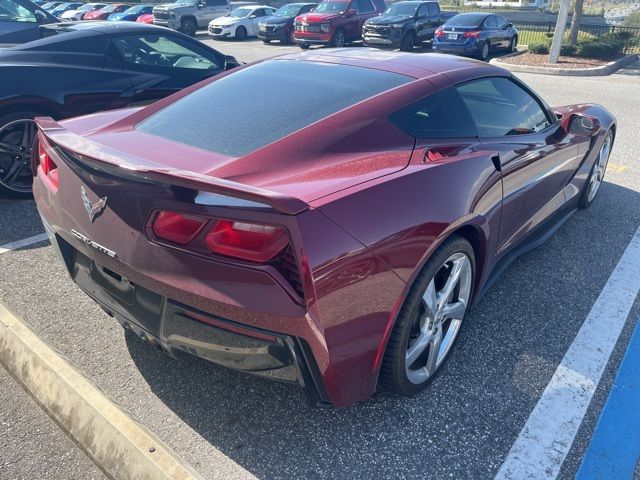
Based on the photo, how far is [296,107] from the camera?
2592 millimetres

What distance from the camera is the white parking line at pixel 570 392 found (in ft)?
7.11

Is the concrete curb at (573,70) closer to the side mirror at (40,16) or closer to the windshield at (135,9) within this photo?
the side mirror at (40,16)

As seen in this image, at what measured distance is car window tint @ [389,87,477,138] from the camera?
2582 mm

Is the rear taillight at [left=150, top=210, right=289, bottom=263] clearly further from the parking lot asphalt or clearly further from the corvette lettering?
the parking lot asphalt

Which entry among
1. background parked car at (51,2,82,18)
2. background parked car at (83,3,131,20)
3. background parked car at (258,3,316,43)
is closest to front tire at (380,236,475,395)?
background parked car at (258,3,316,43)

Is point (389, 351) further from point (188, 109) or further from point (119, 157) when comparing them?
point (188, 109)

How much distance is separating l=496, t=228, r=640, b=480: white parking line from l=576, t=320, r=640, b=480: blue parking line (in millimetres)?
84

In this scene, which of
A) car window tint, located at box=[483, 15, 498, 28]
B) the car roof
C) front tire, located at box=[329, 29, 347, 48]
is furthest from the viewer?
front tire, located at box=[329, 29, 347, 48]

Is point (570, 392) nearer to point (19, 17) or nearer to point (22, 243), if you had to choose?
point (22, 243)

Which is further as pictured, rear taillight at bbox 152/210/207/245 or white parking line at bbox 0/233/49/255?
white parking line at bbox 0/233/49/255

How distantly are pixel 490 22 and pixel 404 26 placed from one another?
2771 millimetres

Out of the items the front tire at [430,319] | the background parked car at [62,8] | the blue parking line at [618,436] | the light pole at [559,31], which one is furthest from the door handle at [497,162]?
the background parked car at [62,8]

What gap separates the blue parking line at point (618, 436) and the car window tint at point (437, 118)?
146cm

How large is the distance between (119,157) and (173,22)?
2502 cm
